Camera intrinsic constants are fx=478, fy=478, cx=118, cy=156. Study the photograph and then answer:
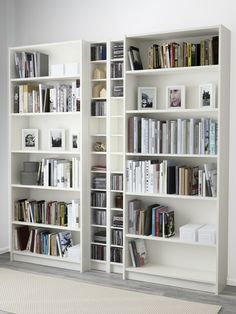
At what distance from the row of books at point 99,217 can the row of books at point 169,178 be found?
1.56 ft

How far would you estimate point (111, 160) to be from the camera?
4781 mm

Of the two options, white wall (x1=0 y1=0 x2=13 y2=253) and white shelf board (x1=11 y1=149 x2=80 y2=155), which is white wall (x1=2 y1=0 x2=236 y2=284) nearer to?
white wall (x1=0 y1=0 x2=13 y2=253)

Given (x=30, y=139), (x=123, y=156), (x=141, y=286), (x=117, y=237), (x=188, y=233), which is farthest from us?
(x=30, y=139)

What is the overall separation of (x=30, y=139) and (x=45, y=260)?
1.33 m

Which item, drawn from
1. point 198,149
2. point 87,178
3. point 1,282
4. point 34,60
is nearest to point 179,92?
point 198,149

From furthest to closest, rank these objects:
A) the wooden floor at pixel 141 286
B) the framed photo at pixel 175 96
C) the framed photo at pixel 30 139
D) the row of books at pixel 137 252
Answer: the framed photo at pixel 30 139 < the row of books at pixel 137 252 < the framed photo at pixel 175 96 < the wooden floor at pixel 141 286

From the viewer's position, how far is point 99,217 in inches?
194

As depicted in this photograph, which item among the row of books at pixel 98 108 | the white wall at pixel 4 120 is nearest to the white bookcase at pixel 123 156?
the row of books at pixel 98 108

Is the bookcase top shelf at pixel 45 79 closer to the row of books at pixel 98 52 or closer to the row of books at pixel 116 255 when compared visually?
the row of books at pixel 98 52

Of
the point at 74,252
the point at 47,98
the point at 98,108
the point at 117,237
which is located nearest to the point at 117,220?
the point at 117,237

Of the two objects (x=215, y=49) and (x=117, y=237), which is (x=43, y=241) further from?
(x=215, y=49)

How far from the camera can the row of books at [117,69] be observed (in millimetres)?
4703

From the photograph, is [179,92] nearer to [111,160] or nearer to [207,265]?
[111,160]

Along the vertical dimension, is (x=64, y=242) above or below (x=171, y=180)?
below
